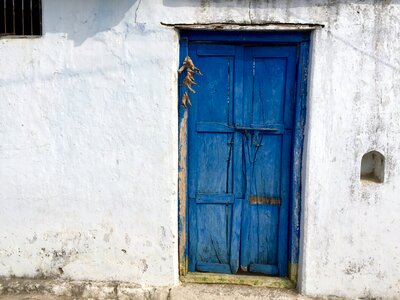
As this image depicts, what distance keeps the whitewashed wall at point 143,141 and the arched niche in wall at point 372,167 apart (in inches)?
3.5

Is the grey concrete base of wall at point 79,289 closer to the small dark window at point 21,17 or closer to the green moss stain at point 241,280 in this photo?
the green moss stain at point 241,280

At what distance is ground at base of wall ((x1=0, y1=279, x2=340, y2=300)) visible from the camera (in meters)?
3.82

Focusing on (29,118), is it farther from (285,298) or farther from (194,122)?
(285,298)

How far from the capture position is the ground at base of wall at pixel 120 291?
3.82 metres

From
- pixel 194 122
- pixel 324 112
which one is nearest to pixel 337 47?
pixel 324 112

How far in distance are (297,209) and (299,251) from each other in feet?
1.20

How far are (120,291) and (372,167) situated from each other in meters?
2.37

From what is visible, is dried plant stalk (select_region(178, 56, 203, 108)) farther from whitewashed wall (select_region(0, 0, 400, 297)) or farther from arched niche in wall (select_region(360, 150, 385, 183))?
arched niche in wall (select_region(360, 150, 385, 183))

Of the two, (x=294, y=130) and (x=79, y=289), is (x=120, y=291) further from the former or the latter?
(x=294, y=130)

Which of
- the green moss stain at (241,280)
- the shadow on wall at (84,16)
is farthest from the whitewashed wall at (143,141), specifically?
the green moss stain at (241,280)

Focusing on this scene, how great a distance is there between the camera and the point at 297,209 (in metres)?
3.82

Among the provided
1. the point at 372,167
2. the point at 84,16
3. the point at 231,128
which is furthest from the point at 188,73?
the point at 372,167

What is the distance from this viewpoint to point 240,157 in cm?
387

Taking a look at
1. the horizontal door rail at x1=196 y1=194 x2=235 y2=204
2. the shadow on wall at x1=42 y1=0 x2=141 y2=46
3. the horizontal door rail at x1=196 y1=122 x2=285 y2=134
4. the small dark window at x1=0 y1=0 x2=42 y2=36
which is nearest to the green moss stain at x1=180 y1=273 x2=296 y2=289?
the horizontal door rail at x1=196 y1=194 x2=235 y2=204
